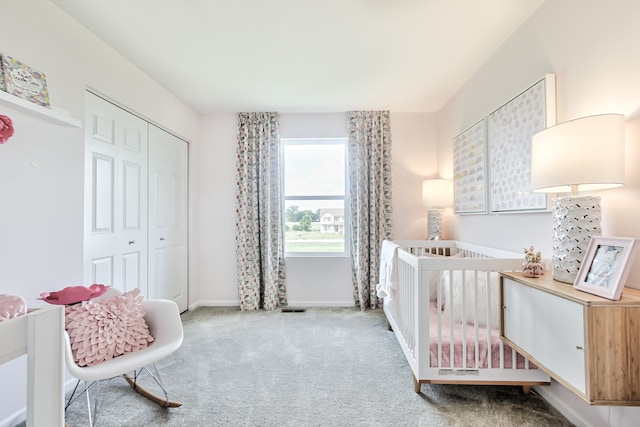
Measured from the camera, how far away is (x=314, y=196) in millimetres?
3443

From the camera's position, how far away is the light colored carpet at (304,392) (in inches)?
59.1

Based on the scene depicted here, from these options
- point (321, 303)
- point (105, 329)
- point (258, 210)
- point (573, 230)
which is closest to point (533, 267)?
point (573, 230)

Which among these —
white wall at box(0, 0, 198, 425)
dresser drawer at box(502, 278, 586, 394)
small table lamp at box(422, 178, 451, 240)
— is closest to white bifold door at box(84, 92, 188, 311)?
white wall at box(0, 0, 198, 425)

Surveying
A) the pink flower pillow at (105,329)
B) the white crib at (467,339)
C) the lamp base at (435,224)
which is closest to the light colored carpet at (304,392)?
the white crib at (467,339)

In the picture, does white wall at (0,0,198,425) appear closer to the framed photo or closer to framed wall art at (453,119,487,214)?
the framed photo

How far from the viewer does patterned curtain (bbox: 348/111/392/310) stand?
126 inches

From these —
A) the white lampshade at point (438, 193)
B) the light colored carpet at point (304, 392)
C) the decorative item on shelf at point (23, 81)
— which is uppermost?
the decorative item on shelf at point (23, 81)

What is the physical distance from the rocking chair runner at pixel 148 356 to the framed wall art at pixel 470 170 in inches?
92.8

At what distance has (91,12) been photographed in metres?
1.71

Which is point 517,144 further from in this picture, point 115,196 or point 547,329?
point 115,196

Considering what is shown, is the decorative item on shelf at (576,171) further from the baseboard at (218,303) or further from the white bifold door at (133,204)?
the baseboard at (218,303)

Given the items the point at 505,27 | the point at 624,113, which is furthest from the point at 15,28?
the point at 624,113

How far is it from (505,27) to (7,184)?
3011 millimetres

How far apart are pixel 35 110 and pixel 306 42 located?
1.59 metres
